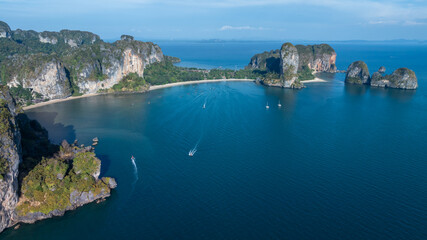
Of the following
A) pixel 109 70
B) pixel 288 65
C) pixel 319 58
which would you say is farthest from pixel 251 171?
pixel 319 58

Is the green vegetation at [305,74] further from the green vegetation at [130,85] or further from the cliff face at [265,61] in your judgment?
the green vegetation at [130,85]

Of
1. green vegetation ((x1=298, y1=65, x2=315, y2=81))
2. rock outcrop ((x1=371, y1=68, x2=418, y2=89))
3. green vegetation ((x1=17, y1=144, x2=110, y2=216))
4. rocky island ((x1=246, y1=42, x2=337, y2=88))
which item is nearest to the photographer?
green vegetation ((x1=17, y1=144, x2=110, y2=216))

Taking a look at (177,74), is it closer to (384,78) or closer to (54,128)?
(54,128)

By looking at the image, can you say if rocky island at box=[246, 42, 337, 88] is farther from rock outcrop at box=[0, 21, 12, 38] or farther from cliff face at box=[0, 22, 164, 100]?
rock outcrop at box=[0, 21, 12, 38]

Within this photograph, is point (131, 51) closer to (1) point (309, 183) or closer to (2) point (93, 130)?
(2) point (93, 130)

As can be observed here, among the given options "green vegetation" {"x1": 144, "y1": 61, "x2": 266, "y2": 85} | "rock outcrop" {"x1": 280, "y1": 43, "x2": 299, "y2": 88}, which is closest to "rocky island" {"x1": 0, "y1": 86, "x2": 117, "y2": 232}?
"green vegetation" {"x1": 144, "y1": 61, "x2": 266, "y2": 85}

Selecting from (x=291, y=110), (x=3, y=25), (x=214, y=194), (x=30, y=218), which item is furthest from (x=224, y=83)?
(x=3, y=25)
